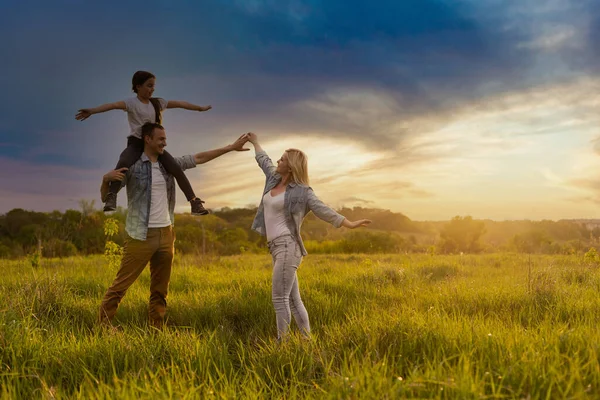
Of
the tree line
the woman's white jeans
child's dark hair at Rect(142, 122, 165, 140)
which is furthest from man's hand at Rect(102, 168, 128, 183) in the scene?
the tree line

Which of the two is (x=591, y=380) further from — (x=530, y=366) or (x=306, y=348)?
(x=306, y=348)

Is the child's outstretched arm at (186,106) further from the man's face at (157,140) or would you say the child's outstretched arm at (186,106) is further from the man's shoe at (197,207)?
the man's shoe at (197,207)

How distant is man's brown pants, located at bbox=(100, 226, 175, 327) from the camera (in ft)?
20.5

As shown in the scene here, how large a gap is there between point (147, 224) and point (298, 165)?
2217 millimetres

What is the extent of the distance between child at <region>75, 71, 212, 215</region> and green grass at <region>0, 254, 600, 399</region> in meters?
1.86

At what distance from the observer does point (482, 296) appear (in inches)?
291

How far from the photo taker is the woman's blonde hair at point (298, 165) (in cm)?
562

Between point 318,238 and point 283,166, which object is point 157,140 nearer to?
point 283,166

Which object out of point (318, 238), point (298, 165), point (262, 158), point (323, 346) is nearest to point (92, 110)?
point (262, 158)

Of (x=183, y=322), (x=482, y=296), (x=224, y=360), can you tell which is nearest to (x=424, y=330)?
(x=224, y=360)

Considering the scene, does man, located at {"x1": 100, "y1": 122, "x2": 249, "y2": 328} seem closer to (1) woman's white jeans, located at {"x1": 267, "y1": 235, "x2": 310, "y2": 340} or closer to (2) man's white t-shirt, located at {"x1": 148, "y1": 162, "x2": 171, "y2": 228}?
(2) man's white t-shirt, located at {"x1": 148, "y1": 162, "x2": 171, "y2": 228}

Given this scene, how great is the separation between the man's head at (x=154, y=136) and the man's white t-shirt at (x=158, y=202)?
27cm

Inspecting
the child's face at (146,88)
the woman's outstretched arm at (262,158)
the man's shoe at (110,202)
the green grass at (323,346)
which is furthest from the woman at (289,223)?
the child's face at (146,88)

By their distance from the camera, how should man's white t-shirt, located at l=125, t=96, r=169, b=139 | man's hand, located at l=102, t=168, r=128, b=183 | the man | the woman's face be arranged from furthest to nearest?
1. man's white t-shirt, located at l=125, t=96, r=169, b=139
2. the man
3. man's hand, located at l=102, t=168, r=128, b=183
4. the woman's face
